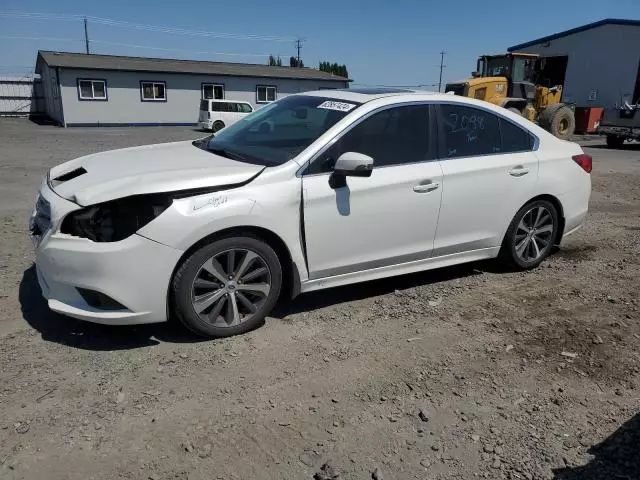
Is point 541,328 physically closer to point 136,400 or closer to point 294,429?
point 294,429

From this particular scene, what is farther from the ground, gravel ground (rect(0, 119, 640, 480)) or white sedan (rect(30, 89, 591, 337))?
white sedan (rect(30, 89, 591, 337))

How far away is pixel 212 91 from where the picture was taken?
1384 inches

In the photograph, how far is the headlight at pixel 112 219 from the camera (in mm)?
3400

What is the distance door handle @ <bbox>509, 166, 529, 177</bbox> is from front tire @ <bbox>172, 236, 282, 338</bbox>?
2398mm

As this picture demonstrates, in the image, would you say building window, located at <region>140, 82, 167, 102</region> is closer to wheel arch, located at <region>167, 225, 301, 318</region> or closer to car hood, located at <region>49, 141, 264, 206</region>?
car hood, located at <region>49, 141, 264, 206</region>

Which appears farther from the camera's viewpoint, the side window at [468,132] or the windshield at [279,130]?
the side window at [468,132]

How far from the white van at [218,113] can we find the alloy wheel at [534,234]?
2433 centimetres

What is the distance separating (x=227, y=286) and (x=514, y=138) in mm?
3046

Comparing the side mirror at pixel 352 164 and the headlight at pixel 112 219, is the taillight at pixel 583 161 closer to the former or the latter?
the side mirror at pixel 352 164

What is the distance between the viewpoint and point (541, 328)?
4.18m

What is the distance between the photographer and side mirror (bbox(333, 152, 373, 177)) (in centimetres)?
379

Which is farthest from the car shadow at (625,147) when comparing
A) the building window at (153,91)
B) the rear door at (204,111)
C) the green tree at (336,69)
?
the green tree at (336,69)

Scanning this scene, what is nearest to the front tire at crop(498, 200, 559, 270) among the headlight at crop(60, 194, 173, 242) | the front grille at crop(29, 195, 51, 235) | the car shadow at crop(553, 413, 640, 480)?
the car shadow at crop(553, 413, 640, 480)

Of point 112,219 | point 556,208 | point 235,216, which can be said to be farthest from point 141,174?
point 556,208
